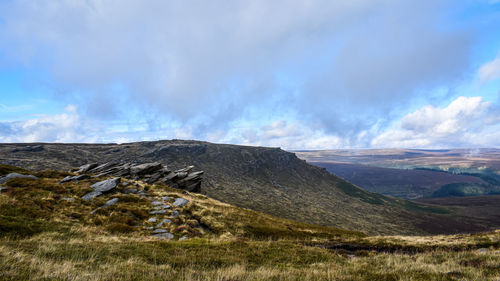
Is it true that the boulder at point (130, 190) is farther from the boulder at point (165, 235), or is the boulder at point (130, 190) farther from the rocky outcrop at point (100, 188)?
the boulder at point (165, 235)

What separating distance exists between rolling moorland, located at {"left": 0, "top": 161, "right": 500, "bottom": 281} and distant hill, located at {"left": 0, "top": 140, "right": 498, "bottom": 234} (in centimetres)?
6286

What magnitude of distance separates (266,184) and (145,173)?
4174 inches

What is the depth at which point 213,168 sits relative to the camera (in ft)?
474

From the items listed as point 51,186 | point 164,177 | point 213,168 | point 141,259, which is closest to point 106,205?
point 51,186

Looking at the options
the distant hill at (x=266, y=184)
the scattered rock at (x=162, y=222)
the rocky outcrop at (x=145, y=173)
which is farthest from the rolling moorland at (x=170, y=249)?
the distant hill at (x=266, y=184)

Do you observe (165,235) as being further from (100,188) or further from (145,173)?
(145,173)

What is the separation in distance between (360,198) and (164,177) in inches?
6627

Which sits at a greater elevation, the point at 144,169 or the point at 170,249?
the point at 144,169

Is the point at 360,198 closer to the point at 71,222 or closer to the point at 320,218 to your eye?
the point at 320,218

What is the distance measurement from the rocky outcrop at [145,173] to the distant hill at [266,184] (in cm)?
3570

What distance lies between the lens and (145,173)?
171 feet

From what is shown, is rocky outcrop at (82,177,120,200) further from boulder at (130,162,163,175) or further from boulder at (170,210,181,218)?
boulder at (130,162,163,175)

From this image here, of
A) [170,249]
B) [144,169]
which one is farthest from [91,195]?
[144,169]

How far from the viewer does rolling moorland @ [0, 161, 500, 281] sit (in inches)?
370
